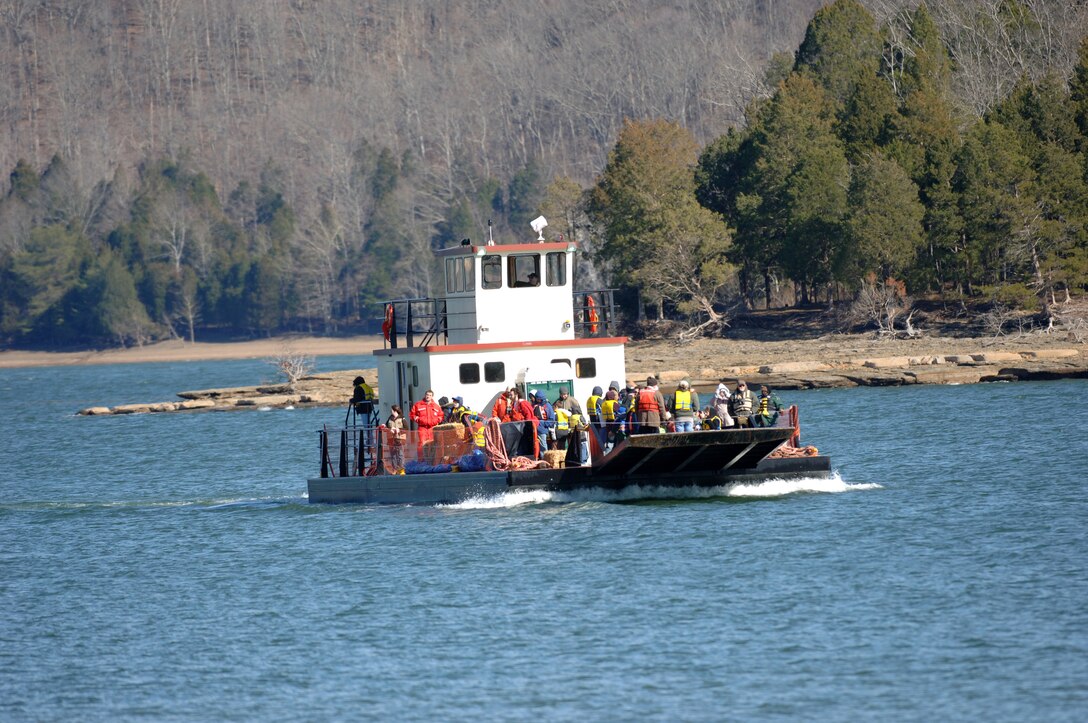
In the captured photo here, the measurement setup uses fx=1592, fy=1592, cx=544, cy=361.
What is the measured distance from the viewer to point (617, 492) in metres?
26.4

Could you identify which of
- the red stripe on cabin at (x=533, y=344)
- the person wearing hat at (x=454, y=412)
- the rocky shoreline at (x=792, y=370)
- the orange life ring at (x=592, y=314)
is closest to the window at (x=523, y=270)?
the orange life ring at (x=592, y=314)

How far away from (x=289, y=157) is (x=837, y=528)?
14403 centimetres

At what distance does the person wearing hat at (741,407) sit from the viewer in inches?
994

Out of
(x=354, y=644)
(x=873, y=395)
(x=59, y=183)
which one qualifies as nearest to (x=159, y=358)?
(x=59, y=183)

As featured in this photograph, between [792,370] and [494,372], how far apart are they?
30.7 meters

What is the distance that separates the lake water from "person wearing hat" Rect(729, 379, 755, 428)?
1.66 metres

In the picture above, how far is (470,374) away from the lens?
2755 cm

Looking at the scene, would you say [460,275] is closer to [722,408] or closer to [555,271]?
[555,271]

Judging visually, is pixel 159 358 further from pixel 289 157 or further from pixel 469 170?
pixel 289 157

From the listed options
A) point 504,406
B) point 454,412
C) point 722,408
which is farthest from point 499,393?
point 722,408

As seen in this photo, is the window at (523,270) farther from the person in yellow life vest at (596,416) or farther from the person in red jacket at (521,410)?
the person in yellow life vest at (596,416)

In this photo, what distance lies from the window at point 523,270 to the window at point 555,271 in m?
0.18

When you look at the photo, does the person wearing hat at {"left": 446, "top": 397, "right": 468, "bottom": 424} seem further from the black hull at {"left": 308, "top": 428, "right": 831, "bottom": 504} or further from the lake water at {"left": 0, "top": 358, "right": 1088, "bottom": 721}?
the lake water at {"left": 0, "top": 358, "right": 1088, "bottom": 721}

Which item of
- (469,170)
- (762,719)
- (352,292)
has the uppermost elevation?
(469,170)
